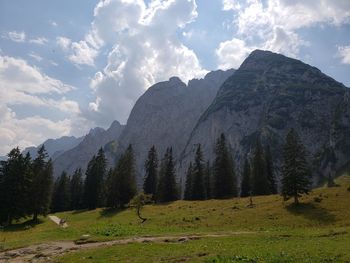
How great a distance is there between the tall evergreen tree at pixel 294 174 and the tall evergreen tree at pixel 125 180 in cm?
3969

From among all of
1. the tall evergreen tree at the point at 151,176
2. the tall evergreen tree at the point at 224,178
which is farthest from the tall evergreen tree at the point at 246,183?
the tall evergreen tree at the point at 151,176

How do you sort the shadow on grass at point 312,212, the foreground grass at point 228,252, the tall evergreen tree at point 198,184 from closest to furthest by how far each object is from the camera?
the foreground grass at point 228,252 < the shadow on grass at point 312,212 < the tall evergreen tree at point 198,184

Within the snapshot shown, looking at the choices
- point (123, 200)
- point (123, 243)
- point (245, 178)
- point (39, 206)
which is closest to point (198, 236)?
point (123, 243)

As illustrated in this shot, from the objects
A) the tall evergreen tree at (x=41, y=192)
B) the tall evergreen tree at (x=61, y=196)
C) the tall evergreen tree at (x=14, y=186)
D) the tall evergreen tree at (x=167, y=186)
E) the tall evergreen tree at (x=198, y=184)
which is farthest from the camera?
the tall evergreen tree at (x=61, y=196)

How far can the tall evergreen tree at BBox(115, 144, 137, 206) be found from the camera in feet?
302

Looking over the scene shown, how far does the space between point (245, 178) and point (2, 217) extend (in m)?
64.6

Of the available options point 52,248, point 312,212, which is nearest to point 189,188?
point 312,212

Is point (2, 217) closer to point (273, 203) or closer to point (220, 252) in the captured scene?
point (273, 203)

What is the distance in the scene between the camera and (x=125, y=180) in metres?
93.8

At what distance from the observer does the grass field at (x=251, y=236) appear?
26.1 meters

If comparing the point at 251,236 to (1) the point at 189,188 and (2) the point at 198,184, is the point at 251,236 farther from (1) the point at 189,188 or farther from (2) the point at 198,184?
(1) the point at 189,188

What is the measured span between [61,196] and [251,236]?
9641 cm

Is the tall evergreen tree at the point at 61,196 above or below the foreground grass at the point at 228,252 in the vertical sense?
above

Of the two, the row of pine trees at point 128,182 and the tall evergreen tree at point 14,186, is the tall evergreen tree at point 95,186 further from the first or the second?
the tall evergreen tree at point 14,186
